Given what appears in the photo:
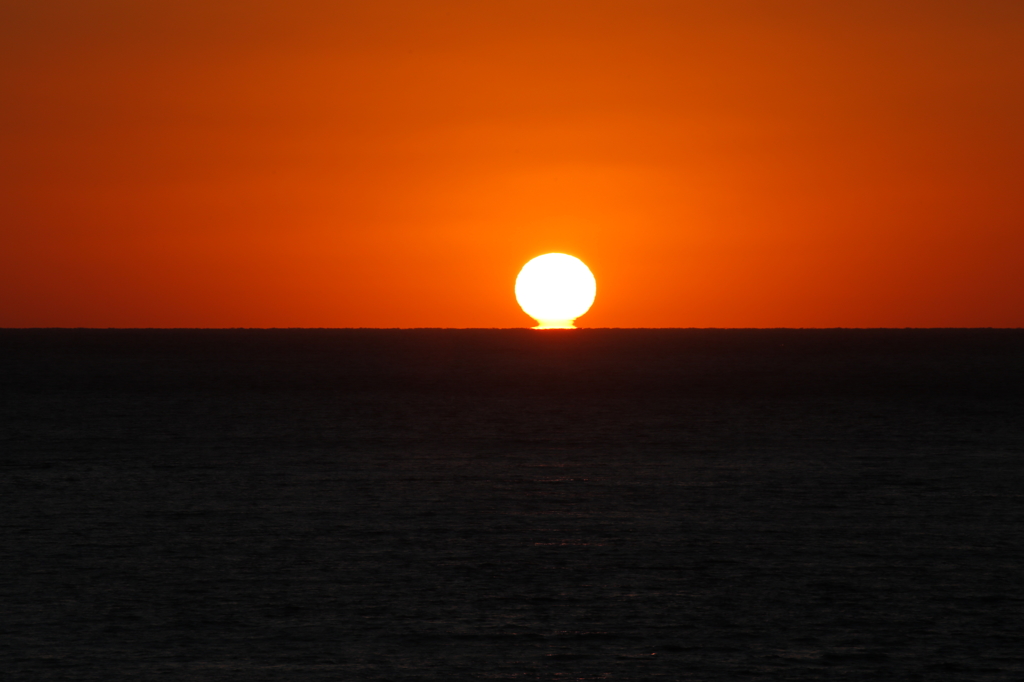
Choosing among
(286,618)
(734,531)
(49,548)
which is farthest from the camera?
(734,531)

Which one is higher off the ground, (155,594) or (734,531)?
(734,531)

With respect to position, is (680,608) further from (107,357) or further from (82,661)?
(107,357)

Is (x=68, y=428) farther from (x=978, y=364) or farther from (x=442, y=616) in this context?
(x=978, y=364)

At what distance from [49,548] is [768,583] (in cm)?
1226

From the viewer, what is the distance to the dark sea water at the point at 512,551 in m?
15.4

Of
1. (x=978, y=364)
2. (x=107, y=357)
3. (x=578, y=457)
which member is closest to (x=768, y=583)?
(x=578, y=457)

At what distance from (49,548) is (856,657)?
1397 centimetres

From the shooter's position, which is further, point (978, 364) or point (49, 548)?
point (978, 364)

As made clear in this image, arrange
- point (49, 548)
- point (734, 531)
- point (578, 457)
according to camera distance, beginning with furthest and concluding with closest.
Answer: point (578, 457) < point (734, 531) < point (49, 548)

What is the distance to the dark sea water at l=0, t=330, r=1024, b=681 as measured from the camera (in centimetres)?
1535

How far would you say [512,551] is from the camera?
21984 mm

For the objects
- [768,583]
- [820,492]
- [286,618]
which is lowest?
[286,618]

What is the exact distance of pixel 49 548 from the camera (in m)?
22.1

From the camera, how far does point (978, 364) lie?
417ft
